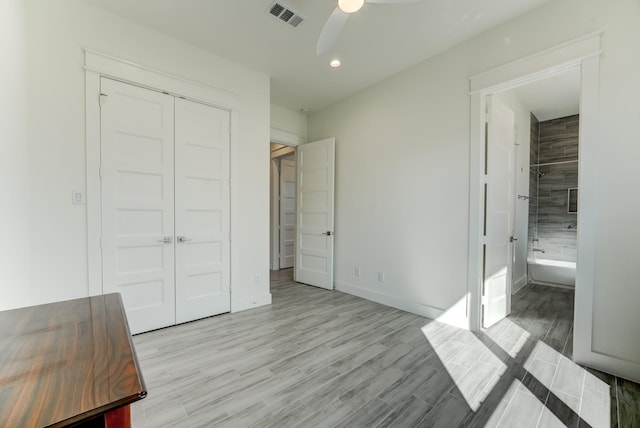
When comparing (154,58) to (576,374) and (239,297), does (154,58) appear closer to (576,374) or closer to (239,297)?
(239,297)

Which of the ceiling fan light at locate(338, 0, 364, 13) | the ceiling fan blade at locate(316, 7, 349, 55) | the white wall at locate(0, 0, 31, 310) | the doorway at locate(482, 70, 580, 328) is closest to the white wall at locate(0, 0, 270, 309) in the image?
the white wall at locate(0, 0, 31, 310)

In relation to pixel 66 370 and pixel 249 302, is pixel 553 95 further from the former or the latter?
pixel 66 370

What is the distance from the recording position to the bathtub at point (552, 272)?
14.2 ft

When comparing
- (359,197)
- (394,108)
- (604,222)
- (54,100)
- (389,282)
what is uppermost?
(394,108)

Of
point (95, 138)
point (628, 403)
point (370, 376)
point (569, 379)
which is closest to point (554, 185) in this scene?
point (569, 379)

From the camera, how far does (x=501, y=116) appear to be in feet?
9.78

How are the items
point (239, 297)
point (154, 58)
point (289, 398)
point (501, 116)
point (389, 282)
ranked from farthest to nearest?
point (389, 282), point (239, 297), point (501, 116), point (154, 58), point (289, 398)

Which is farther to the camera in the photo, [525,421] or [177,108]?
[177,108]

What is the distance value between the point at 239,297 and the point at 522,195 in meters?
4.65

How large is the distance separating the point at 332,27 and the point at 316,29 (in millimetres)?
923

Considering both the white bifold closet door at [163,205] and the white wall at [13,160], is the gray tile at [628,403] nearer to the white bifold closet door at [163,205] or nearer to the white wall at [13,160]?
the white bifold closet door at [163,205]

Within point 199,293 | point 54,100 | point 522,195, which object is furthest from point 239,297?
point 522,195

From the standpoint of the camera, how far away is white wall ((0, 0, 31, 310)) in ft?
6.73

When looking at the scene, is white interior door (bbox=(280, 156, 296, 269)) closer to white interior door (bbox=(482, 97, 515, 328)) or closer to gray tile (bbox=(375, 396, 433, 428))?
white interior door (bbox=(482, 97, 515, 328))
